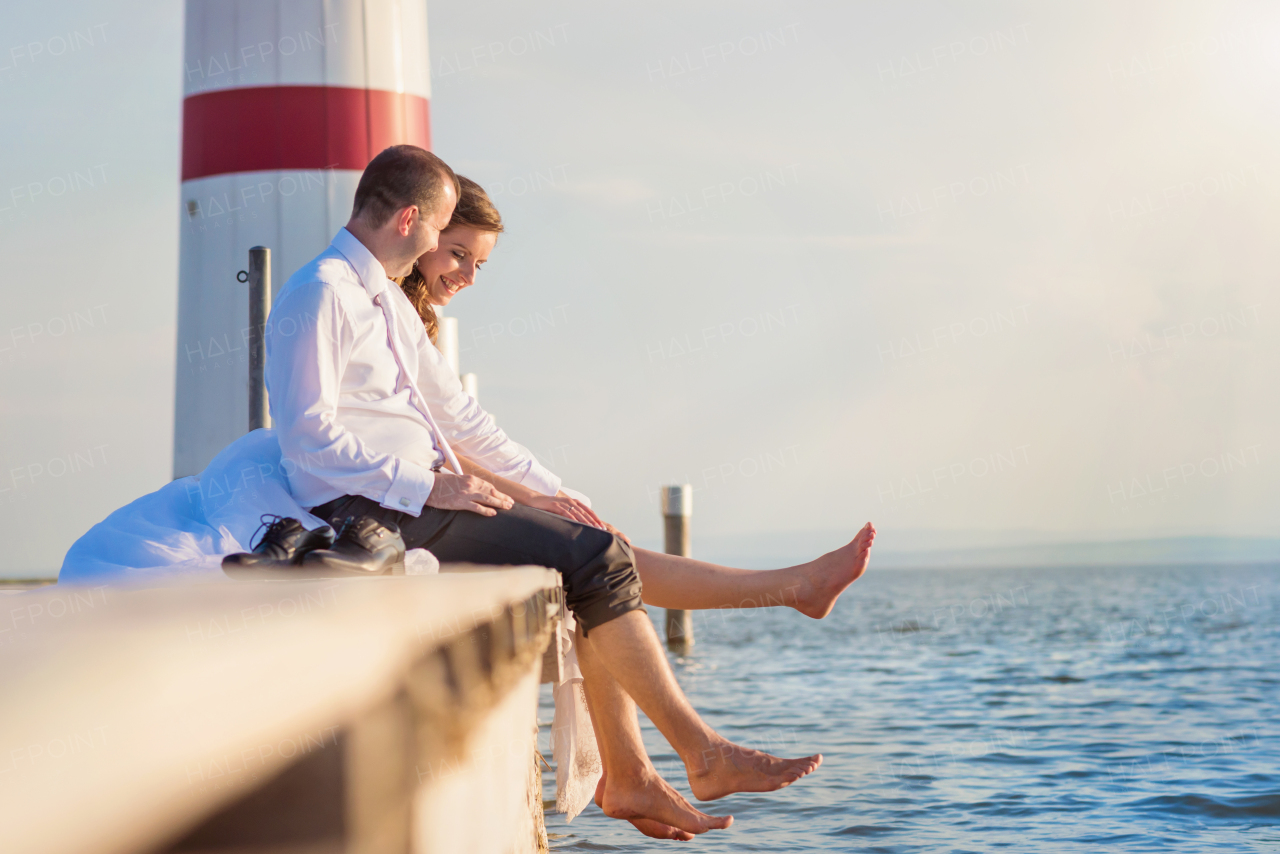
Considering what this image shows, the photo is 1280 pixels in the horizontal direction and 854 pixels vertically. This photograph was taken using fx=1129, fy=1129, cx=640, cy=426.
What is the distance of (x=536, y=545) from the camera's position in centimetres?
263

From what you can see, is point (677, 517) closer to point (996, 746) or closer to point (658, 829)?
point (996, 746)

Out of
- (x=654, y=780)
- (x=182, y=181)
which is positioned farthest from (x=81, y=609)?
(x=182, y=181)

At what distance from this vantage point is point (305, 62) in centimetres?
458

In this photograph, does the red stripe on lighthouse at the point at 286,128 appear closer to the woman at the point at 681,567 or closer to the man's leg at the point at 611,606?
the woman at the point at 681,567

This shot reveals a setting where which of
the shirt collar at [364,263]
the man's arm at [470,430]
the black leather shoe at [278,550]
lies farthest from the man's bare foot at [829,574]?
the black leather shoe at [278,550]

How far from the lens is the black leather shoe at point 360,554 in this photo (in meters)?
1.75

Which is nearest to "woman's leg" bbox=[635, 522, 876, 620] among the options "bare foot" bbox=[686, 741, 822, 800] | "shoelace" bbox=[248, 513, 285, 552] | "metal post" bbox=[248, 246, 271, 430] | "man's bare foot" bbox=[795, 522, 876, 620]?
"man's bare foot" bbox=[795, 522, 876, 620]

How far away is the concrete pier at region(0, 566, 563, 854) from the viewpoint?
2.26 ft

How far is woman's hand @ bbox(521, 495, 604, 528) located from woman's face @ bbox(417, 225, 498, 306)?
747 millimetres

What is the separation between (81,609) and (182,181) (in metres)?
4.32

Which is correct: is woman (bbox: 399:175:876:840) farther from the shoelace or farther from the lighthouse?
the lighthouse

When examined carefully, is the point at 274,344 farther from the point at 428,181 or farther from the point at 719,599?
the point at 719,599

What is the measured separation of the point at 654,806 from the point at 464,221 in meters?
1.68

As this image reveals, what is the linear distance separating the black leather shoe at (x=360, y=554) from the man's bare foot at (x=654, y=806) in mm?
1163
